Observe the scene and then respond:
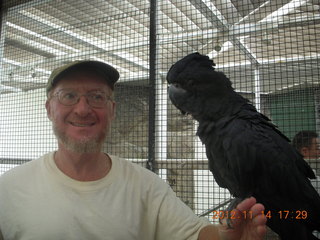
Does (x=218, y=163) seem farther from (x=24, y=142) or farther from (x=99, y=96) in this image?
(x=24, y=142)

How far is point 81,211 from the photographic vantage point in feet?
3.25

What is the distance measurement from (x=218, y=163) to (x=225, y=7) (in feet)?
5.00

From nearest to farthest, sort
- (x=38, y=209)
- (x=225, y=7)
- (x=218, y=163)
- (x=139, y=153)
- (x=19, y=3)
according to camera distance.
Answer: (x=38, y=209), (x=218, y=163), (x=225, y=7), (x=139, y=153), (x=19, y=3)

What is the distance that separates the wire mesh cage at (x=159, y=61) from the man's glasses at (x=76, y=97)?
0.72 metres

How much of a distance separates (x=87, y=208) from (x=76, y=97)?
457 mm

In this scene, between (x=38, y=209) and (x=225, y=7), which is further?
(x=225, y=7)

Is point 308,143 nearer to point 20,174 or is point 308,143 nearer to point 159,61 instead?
point 159,61

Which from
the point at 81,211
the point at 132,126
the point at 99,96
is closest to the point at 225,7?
the point at 132,126

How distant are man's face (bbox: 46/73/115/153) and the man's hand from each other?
0.62 metres

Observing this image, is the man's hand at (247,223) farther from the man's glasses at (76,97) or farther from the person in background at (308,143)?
the person in background at (308,143)

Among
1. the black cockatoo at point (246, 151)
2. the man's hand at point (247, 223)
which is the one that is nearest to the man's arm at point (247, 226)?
the man's hand at point (247, 223)

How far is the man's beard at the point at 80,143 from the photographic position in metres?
1.08

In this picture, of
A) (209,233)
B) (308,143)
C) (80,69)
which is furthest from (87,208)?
(308,143)

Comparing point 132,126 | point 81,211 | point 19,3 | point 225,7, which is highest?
point 19,3
